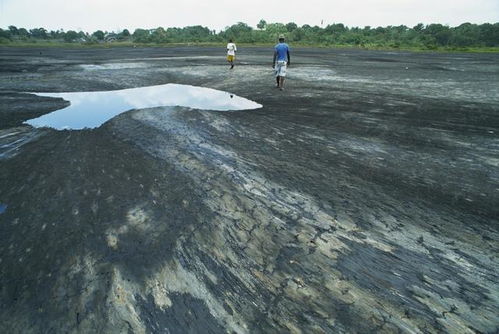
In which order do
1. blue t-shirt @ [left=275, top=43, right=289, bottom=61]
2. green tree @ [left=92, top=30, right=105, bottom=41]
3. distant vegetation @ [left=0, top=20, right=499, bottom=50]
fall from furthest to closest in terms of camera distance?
Result: 1. green tree @ [left=92, top=30, right=105, bottom=41]
2. distant vegetation @ [left=0, top=20, right=499, bottom=50]
3. blue t-shirt @ [left=275, top=43, right=289, bottom=61]

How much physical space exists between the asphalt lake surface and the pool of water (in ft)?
3.22

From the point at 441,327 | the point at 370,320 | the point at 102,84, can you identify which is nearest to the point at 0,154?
the point at 370,320

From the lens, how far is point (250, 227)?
3811 millimetres

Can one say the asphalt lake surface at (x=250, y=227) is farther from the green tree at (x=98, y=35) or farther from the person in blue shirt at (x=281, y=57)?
the green tree at (x=98, y=35)

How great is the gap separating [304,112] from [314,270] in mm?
6541

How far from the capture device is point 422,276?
10.0ft

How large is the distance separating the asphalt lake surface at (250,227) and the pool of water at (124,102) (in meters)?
0.98

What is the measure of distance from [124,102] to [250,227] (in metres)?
8.65

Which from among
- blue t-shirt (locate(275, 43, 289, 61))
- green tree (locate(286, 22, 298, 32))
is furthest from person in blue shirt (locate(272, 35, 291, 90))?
green tree (locate(286, 22, 298, 32))

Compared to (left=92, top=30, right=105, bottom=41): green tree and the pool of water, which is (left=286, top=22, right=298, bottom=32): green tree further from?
the pool of water

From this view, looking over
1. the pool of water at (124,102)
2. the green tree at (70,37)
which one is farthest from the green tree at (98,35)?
the pool of water at (124,102)

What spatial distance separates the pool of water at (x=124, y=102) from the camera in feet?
27.4

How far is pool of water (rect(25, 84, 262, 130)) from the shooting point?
8.35 meters

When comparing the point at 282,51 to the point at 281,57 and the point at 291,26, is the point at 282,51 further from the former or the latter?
the point at 291,26
